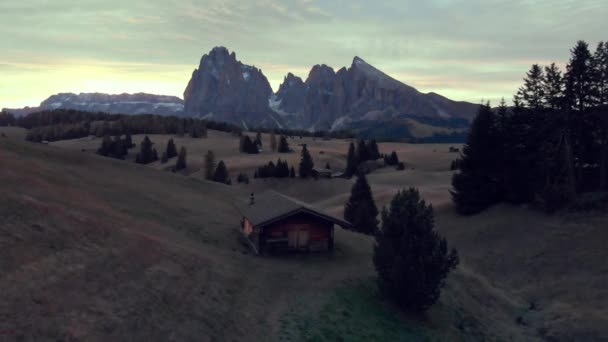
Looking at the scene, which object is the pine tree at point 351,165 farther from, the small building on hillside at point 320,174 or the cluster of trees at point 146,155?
the cluster of trees at point 146,155

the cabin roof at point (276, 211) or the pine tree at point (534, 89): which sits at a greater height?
the pine tree at point (534, 89)

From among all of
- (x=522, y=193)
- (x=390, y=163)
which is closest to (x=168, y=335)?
(x=522, y=193)

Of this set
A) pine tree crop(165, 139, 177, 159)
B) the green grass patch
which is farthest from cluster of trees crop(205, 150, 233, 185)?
the green grass patch

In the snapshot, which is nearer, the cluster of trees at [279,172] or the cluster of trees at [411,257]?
the cluster of trees at [411,257]

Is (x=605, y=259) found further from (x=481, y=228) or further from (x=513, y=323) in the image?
(x=481, y=228)

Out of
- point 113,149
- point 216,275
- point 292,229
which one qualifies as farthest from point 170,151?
point 216,275

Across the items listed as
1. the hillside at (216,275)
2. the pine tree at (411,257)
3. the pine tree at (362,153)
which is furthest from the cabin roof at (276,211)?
the pine tree at (362,153)
